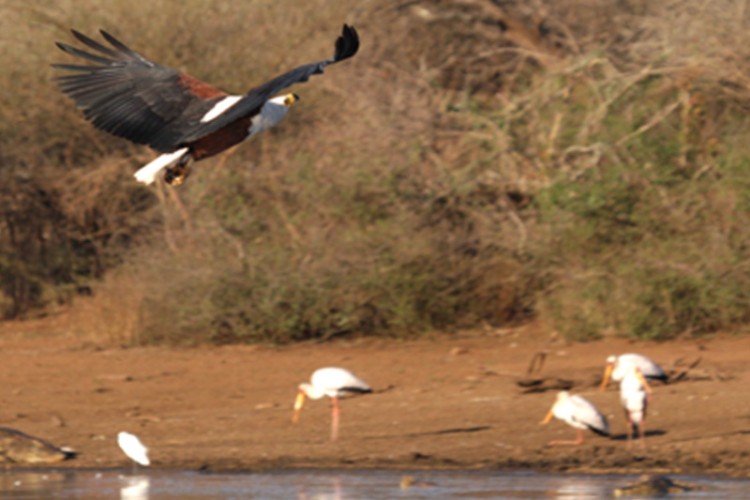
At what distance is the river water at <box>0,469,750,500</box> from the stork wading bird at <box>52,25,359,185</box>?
1528mm

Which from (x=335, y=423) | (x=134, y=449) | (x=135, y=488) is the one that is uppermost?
(x=335, y=423)

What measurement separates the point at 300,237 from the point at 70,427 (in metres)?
3.29

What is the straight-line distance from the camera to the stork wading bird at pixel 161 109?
7.46 m

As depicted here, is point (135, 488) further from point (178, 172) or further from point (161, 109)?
point (161, 109)

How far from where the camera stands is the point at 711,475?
7.90 m

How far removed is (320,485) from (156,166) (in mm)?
1765

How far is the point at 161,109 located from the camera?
782 centimetres

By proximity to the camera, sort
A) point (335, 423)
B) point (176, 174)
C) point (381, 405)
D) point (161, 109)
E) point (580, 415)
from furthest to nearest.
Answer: point (381, 405)
point (335, 423)
point (580, 415)
point (161, 109)
point (176, 174)

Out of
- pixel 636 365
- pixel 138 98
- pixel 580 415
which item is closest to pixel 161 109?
pixel 138 98

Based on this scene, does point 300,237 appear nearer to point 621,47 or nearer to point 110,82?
point 621,47

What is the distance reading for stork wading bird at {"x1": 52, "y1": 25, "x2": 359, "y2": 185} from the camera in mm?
7457

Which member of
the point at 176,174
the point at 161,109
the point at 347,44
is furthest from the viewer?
the point at 161,109

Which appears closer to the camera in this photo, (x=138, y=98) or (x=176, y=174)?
(x=176, y=174)

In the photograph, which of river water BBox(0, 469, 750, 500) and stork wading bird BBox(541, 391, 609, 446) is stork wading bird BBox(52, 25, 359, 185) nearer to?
river water BBox(0, 469, 750, 500)
